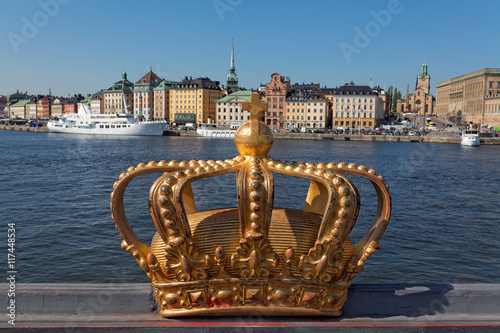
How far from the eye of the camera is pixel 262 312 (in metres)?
4.06

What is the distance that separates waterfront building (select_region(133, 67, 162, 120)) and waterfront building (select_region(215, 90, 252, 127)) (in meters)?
26.6

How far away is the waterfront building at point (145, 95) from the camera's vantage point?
135125mm

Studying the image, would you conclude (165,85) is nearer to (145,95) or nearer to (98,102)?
(145,95)

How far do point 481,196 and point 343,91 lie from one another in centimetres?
8446

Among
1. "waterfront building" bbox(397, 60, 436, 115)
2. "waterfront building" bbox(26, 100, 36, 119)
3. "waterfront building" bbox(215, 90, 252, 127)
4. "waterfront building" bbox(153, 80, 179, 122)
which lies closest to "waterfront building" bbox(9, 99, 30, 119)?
"waterfront building" bbox(26, 100, 36, 119)

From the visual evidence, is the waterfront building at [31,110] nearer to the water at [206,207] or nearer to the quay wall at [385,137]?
the quay wall at [385,137]

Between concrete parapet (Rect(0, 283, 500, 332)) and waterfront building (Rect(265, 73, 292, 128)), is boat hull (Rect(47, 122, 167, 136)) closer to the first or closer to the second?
waterfront building (Rect(265, 73, 292, 128))

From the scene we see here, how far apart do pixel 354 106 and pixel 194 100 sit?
41.1 meters

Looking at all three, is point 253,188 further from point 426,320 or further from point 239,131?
point 426,320

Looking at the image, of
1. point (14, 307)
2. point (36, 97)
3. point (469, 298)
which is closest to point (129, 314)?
point (14, 307)

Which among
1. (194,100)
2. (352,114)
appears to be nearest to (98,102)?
(194,100)

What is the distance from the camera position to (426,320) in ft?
13.6

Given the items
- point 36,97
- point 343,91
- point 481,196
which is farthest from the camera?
point 36,97

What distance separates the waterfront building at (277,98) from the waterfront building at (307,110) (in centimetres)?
118
